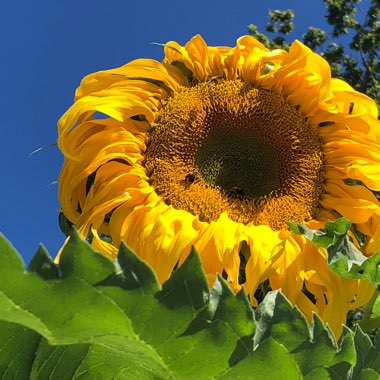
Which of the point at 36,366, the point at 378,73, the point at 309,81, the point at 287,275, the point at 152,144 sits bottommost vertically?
the point at 378,73

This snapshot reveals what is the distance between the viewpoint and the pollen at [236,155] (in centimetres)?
209

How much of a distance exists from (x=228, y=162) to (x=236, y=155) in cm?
4

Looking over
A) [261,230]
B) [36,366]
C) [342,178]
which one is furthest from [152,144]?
[36,366]

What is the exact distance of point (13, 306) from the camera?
12.9 inches

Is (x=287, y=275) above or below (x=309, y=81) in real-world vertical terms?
below

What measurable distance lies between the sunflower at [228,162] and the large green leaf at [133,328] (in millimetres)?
→ 1274

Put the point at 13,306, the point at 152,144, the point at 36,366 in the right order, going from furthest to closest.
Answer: the point at 152,144, the point at 36,366, the point at 13,306

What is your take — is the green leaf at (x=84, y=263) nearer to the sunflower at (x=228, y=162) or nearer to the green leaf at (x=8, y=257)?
the green leaf at (x=8, y=257)

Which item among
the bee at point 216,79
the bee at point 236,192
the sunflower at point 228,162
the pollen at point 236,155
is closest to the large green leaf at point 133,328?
the sunflower at point 228,162

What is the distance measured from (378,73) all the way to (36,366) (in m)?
12.5

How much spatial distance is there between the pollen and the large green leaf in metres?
1.57

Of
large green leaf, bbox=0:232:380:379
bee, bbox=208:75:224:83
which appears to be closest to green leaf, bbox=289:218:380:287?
large green leaf, bbox=0:232:380:379

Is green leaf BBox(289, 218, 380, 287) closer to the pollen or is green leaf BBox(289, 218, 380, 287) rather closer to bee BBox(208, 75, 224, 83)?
the pollen

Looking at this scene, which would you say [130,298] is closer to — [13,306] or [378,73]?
[13,306]
